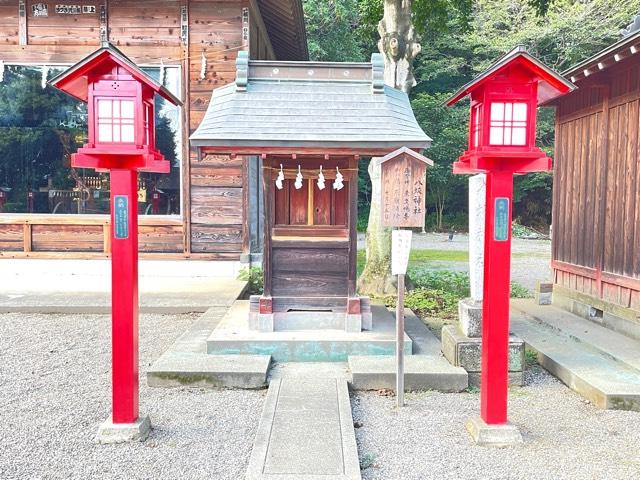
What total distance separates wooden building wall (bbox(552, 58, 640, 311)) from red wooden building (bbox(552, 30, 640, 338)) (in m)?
0.01

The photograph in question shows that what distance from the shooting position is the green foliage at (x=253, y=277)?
9.46 meters

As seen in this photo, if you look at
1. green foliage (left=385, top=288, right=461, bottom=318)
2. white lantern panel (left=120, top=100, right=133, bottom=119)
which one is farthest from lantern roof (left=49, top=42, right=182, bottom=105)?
green foliage (left=385, top=288, right=461, bottom=318)

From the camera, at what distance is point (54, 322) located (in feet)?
24.4

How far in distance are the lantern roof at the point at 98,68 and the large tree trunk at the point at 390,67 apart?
6180 millimetres

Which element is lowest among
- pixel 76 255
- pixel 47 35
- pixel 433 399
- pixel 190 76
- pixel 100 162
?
pixel 433 399

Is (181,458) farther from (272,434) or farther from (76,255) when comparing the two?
(76,255)

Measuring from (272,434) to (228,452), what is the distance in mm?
346

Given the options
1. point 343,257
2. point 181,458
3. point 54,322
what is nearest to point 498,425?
point 181,458

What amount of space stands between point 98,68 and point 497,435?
4.01m

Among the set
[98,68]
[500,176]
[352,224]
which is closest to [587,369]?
[500,176]

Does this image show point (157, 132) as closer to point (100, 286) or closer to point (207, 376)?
point (100, 286)

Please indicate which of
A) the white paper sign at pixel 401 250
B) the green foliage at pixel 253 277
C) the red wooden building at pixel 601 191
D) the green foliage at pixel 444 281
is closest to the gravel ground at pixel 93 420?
the white paper sign at pixel 401 250

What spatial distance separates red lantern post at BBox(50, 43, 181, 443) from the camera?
12.4 ft

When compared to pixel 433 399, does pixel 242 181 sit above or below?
above
